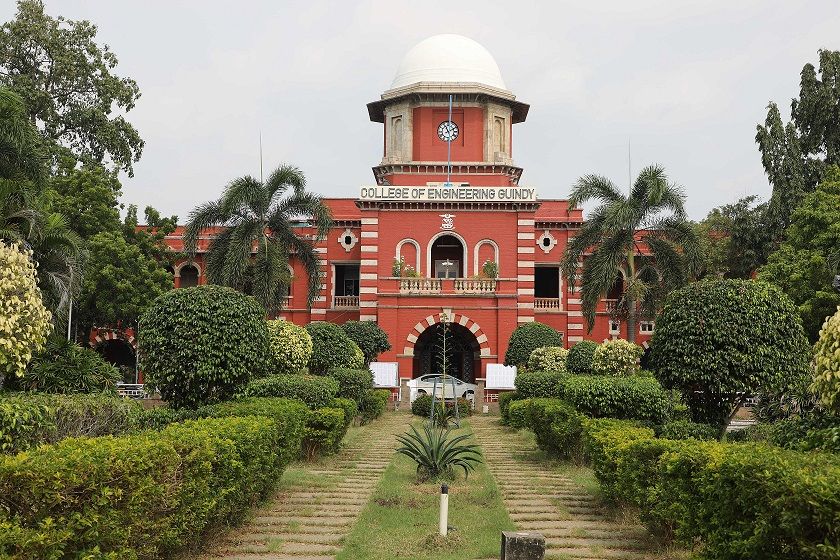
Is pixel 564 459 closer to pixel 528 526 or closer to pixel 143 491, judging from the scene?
pixel 528 526

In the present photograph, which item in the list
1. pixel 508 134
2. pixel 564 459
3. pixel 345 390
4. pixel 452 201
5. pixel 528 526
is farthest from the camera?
pixel 508 134

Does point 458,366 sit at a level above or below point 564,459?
above

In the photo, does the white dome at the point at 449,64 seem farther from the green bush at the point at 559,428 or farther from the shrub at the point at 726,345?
the shrub at the point at 726,345

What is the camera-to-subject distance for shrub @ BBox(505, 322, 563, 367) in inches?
1067

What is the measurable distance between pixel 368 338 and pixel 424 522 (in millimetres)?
18238

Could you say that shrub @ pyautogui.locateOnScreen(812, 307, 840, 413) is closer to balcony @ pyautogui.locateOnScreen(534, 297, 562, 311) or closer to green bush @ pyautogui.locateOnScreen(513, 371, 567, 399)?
green bush @ pyautogui.locateOnScreen(513, 371, 567, 399)

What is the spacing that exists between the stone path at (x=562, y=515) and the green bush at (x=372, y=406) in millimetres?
6294

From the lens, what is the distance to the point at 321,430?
1332 cm

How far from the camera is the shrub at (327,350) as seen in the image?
22.3 m

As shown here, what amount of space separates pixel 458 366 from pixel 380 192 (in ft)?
22.9

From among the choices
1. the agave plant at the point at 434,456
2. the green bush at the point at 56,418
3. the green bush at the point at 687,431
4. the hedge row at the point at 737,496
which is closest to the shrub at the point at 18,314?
the green bush at the point at 56,418

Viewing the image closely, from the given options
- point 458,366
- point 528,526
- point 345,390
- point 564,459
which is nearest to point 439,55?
point 458,366

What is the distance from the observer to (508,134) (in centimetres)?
3297

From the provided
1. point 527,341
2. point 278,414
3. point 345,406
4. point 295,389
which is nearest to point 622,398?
point 278,414
